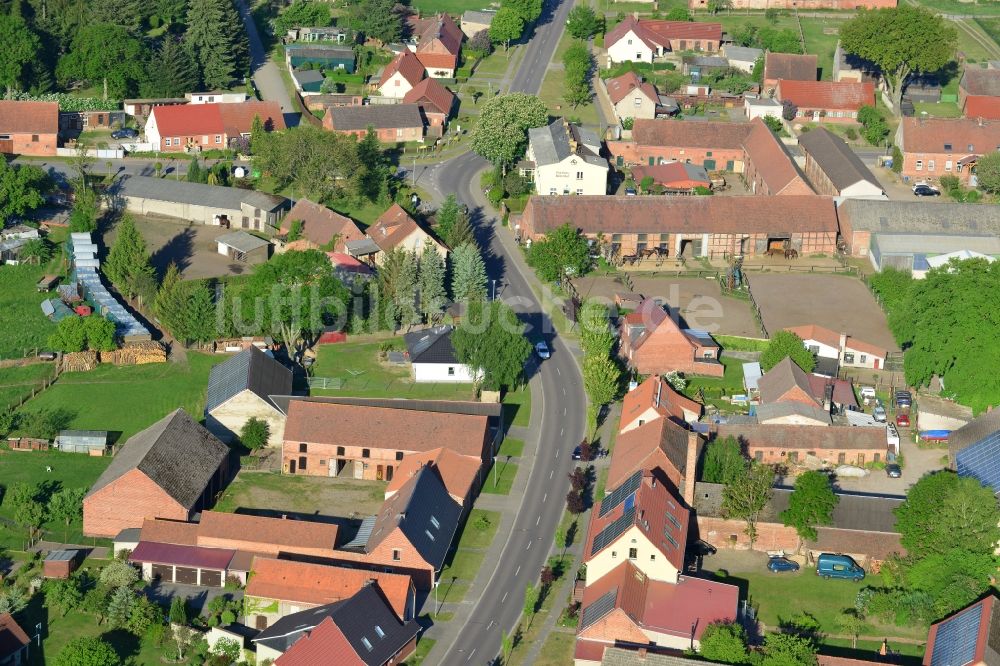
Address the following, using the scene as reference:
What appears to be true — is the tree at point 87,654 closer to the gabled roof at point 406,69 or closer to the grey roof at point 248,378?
the grey roof at point 248,378

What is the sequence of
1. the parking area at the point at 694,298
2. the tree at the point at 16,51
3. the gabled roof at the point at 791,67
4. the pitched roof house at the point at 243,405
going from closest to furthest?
the pitched roof house at the point at 243,405, the parking area at the point at 694,298, the tree at the point at 16,51, the gabled roof at the point at 791,67

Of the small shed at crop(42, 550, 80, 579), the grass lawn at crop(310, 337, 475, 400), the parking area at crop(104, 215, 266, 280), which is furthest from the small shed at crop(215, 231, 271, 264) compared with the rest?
the small shed at crop(42, 550, 80, 579)

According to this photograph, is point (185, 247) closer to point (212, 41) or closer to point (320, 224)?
point (320, 224)

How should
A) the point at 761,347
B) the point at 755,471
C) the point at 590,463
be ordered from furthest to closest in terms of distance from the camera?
the point at 761,347
the point at 590,463
the point at 755,471

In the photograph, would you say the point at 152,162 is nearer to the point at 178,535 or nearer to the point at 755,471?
the point at 178,535

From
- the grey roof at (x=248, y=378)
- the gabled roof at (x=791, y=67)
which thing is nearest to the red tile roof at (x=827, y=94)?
the gabled roof at (x=791, y=67)

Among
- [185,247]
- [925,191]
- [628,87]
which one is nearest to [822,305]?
[925,191]

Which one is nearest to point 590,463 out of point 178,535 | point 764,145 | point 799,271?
point 178,535
